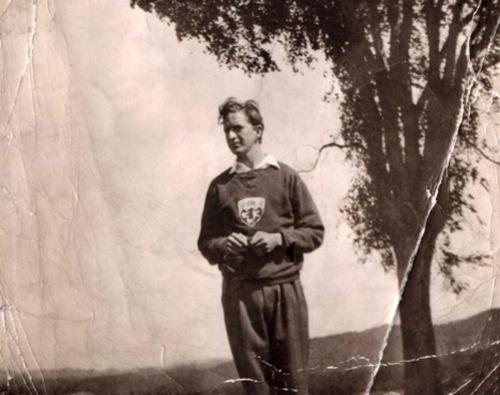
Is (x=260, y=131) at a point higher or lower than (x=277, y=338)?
higher

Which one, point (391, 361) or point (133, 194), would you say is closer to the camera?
point (391, 361)

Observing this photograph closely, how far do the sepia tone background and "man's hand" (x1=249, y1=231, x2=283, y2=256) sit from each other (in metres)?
0.09

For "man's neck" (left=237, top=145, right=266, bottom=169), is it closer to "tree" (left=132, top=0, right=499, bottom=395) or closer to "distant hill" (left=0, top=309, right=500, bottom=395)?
"tree" (left=132, top=0, right=499, bottom=395)

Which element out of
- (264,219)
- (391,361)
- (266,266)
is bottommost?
(391,361)

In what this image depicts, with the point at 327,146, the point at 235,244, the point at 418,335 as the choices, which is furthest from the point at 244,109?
the point at 418,335

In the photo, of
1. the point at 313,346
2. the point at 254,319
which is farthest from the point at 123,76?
the point at 313,346

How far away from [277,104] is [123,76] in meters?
0.38

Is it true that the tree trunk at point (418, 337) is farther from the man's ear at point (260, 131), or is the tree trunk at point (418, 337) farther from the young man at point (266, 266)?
the man's ear at point (260, 131)

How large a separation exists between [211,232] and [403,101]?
530 millimetres

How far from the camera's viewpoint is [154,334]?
184cm

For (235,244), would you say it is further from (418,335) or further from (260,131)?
(418,335)

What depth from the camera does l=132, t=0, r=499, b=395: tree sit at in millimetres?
1771

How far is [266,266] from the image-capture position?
178 centimetres

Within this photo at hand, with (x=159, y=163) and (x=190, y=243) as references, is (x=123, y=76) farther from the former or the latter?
(x=190, y=243)
